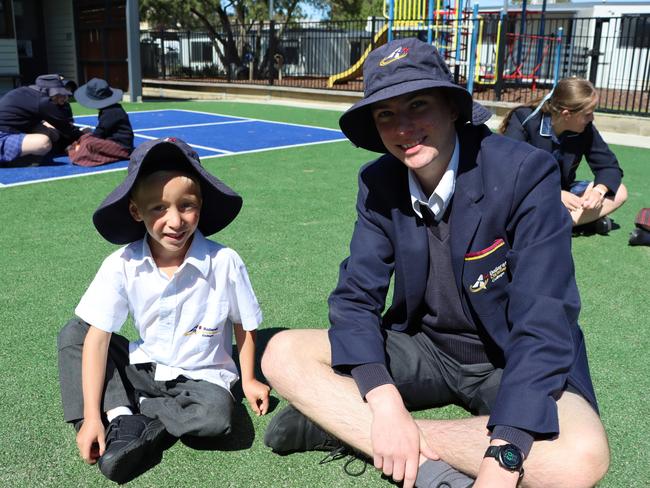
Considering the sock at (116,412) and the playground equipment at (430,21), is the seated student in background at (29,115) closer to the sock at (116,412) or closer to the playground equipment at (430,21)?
the sock at (116,412)

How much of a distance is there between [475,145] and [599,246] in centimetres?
349

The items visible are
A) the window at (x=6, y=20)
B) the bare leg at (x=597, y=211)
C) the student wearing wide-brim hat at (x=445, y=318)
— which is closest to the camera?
the student wearing wide-brim hat at (x=445, y=318)

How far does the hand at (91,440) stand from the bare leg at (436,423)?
0.67 metres

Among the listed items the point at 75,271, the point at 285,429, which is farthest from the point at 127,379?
the point at 75,271

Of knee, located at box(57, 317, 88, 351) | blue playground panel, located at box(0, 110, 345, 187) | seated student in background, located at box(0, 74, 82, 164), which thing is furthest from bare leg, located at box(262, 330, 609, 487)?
seated student in background, located at box(0, 74, 82, 164)

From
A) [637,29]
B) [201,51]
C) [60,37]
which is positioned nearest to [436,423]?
[637,29]

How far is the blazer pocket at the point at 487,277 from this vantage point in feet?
→ 7.80

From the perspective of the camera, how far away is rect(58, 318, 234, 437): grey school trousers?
254cm

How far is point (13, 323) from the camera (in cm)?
369

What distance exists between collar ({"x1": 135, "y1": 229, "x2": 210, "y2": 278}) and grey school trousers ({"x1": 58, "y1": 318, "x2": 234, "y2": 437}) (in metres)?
0.43

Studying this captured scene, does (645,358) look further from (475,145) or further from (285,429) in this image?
(285,429)

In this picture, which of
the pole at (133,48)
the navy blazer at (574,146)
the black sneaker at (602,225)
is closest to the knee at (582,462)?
the navy blazer at (574,146)

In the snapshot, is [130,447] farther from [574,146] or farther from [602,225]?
[602,225]

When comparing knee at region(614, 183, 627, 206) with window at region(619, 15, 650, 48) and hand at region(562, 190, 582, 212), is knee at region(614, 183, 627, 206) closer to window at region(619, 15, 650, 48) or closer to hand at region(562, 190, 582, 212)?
hand at region(562, 190, 582, 212)
